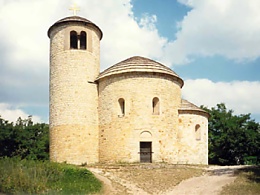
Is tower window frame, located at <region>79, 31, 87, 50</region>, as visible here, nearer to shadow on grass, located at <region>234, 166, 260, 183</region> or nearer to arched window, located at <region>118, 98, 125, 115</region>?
arched window, located at <region>118, 98, 125, 115</region>

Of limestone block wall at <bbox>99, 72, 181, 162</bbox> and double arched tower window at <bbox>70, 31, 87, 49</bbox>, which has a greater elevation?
double arched tower window at <bbox>70, 31, 87, 49</bbox>

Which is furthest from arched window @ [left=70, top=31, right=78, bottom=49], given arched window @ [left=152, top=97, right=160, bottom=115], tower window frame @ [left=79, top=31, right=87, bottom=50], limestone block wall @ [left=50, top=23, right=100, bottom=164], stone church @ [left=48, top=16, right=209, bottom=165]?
arched window @ [left=152, top=97, right=160, bottom=115]

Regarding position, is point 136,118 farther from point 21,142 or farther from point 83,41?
point 21,142

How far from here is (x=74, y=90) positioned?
88.4ft

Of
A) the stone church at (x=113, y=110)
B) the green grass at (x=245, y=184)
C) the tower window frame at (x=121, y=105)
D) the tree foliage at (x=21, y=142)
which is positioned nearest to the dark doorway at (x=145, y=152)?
the stone church at (x=113, y=110)

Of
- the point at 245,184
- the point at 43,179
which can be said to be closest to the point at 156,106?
the point at 245,184

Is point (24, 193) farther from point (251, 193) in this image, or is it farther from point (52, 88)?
point (52, 88)

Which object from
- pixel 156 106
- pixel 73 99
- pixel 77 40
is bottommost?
pixel 156 106

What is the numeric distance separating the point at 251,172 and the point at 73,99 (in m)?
12.7

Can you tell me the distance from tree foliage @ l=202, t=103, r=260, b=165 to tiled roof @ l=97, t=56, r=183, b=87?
1109 centimetres

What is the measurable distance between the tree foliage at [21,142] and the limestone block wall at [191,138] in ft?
43.5

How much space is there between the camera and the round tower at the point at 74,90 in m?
26.3

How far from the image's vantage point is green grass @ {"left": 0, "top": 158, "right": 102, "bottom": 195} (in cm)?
1639

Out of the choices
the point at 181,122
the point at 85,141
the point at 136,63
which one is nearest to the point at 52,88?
the point at 85,141
